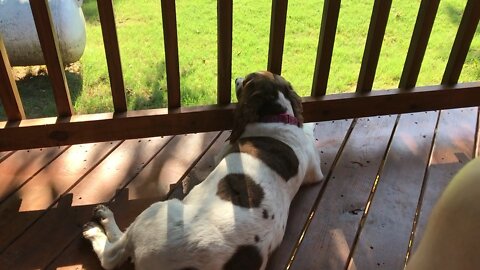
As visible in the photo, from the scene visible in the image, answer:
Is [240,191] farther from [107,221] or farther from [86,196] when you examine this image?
[86,196]

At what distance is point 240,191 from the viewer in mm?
2197

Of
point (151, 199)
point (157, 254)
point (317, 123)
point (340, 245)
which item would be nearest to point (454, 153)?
point (317, 123)

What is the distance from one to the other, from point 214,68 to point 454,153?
76.9 inches

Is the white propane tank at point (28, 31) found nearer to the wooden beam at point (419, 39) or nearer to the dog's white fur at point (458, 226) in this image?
the wooden beam at point (419, 39)

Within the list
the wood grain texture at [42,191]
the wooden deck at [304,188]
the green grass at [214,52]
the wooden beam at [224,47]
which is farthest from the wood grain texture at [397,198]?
the wood grain texture at [42,191]

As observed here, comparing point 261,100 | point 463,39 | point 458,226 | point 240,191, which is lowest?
point 240,191

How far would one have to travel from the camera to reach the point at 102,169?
114 inches

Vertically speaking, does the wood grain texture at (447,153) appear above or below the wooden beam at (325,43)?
below

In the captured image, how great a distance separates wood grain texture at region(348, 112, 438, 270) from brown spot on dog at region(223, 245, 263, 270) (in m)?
0.64

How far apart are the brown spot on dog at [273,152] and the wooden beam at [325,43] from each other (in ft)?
2.07

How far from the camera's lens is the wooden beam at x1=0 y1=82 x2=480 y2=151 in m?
2.76

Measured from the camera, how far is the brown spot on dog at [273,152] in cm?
244

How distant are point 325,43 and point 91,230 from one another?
1623 mm

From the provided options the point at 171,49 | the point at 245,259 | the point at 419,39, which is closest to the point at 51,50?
the point at 171,49
